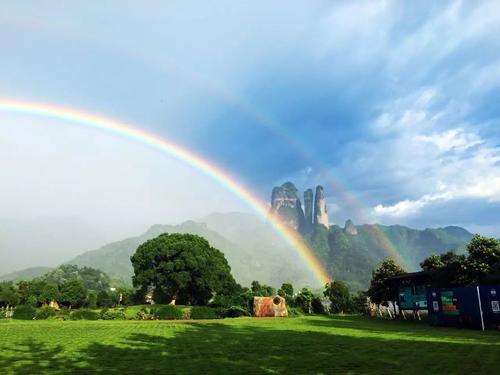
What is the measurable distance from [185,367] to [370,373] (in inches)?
220

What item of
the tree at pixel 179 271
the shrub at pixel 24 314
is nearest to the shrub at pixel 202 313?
the tree at pixel 179 271

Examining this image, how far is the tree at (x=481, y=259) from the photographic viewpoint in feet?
121

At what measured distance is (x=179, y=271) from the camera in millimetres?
66375

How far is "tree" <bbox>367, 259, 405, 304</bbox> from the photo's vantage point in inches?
1961

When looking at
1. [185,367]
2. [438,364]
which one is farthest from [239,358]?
[438,364]

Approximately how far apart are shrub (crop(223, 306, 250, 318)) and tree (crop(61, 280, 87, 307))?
120 feet

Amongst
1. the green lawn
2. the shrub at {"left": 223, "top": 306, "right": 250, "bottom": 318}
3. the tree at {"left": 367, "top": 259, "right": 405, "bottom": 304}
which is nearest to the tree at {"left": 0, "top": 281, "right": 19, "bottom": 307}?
the shrub at {"left": 223, "top": 306, "right": 250, "bottom": 318}

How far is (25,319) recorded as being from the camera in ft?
154

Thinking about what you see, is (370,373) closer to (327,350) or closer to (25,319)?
(327,350)

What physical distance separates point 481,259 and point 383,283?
Result: 14.2 meters

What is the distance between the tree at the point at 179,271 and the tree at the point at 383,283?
26864 mm

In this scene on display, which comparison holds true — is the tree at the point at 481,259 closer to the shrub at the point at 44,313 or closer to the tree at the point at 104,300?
the shrub at the point at 44,313

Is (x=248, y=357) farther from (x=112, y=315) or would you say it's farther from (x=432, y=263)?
(x=432, y=263)

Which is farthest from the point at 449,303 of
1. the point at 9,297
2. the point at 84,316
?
the point at 9,297
